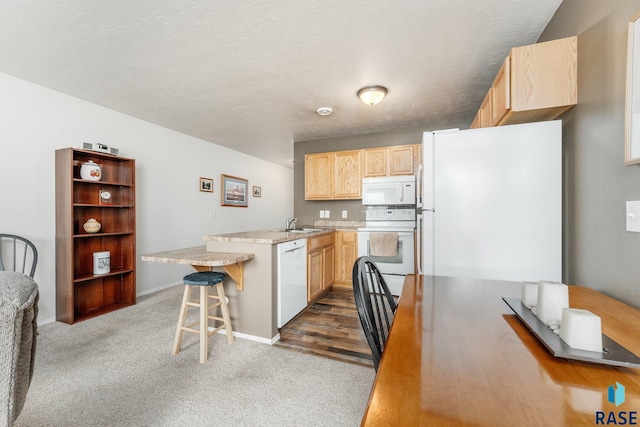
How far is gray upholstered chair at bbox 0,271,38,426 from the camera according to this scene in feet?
2.18

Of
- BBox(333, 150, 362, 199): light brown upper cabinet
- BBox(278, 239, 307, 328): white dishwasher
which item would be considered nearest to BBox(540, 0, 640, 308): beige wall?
BBox(278, 239, 307, 328): white dishwasher

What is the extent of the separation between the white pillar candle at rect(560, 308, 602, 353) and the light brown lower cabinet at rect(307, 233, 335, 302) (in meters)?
2.38

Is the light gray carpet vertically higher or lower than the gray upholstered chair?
lower

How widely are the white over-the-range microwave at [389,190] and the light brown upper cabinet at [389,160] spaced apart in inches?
6.9

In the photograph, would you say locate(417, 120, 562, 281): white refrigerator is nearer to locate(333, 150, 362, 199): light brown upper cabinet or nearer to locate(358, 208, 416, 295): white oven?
locate(358, 208, 416, 295): white oven

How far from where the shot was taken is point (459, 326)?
0.81 metres

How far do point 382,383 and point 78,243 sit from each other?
11.7 feet

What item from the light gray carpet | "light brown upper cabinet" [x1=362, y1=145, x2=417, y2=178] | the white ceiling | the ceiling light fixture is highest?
the white ceiling

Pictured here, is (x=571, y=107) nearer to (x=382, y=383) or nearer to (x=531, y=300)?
(x=531, y=300)

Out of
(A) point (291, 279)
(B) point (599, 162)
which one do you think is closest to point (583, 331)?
(B) point (599, 162)

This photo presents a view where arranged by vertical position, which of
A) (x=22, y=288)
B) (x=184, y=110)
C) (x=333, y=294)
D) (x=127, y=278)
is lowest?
(x=333, y=294)

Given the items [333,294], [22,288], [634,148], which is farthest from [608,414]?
[333,294]

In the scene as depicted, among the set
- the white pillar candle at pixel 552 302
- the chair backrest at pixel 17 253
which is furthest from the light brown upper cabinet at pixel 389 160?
the chair backrest at pixel 17 253

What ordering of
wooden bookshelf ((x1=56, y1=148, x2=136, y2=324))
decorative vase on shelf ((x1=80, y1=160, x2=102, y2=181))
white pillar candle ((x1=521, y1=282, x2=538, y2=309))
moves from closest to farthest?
white pillar candle ((x1=521, y1=282, x2=538, y2=309)) < wooden bookshelf ((x1=56, y1=148, x2=136, y2=324)) < decorative vase on shelf ((x1=80, y1=160, x2=102, y2=181))
